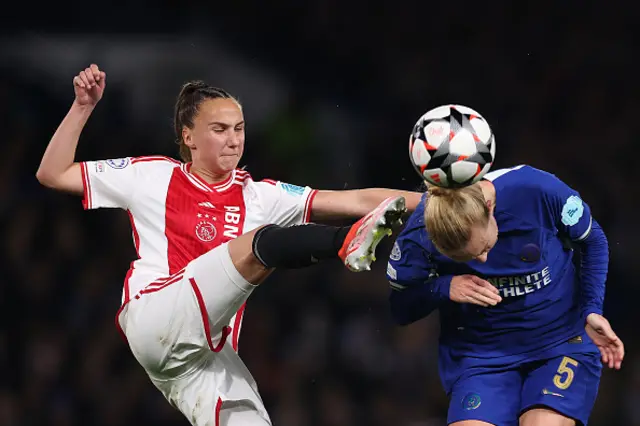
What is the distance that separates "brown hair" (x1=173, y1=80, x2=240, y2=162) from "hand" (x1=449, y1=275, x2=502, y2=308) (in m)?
1.42

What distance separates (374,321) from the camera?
6.59 metres

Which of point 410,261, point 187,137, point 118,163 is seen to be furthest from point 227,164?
point 410,261

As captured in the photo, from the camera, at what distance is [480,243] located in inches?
132

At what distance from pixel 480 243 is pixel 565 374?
26.0 inches

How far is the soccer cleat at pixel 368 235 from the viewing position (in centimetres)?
322

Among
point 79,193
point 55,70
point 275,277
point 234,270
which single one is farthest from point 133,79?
point 234,270

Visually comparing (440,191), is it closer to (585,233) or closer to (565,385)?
(585,233)

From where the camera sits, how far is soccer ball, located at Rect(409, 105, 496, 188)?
3324mm

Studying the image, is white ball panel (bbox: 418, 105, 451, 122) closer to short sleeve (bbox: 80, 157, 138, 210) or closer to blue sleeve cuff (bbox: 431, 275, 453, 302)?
blue sleeve cuff (bbox: 431, 275, 453, 302)

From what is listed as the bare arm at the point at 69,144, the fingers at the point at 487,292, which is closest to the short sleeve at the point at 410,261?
the fingers at the point at 487,292

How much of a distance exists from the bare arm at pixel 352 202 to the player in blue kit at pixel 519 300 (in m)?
0.38

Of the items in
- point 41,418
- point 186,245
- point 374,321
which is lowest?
point 41,418

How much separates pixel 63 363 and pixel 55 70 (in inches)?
83.1

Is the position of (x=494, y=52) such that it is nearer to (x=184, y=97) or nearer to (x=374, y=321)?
(x=374, y=321)
